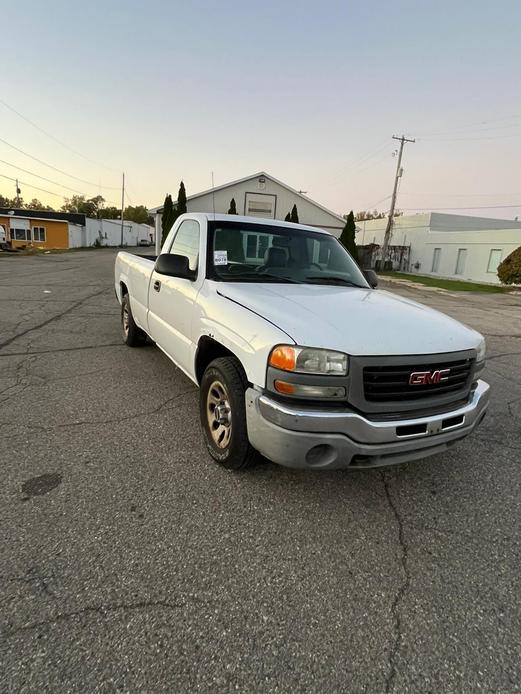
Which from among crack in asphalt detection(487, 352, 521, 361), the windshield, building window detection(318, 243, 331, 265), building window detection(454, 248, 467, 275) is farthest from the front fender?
building window detection(454, 248, 467, 275)

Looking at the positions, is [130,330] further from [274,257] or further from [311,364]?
[311,364]

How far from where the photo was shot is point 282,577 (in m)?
2.11

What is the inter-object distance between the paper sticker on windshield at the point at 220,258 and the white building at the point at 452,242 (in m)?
31.7

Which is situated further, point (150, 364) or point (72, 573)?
point (150, 364)

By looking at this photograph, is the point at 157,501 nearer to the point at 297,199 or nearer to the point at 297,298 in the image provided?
the point at 297,298

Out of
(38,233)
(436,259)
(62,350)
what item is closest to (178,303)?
(62,350)

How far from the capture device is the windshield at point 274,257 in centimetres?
356

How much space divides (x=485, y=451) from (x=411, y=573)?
6.01 ft

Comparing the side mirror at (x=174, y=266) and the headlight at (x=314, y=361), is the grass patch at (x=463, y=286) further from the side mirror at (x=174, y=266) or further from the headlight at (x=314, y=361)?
the headlight at (x=314, y=361)

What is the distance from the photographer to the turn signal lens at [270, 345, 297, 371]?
7.52 feet

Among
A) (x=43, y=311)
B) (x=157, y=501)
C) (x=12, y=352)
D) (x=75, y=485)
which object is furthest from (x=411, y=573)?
(x=43, y=311)

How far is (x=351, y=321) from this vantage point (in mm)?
2578

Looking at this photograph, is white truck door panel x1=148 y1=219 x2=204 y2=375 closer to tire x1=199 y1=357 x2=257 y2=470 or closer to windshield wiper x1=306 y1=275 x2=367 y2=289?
tire x1=199 y1=357 x2=257 y2=470

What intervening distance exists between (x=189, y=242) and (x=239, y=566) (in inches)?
117
